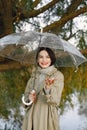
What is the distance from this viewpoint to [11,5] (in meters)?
3.95

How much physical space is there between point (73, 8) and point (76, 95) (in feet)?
4.11

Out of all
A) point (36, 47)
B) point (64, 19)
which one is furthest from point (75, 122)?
point (36, 47)

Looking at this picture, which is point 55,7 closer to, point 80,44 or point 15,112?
point 80,44

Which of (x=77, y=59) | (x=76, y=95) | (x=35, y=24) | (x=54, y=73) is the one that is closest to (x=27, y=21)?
(x=35, y=24)

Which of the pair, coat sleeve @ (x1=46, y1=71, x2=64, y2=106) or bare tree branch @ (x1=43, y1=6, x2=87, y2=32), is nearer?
coat sleeve @ (x1=46, y1=71, x2=64, y2=106)

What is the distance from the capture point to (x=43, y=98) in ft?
8.83

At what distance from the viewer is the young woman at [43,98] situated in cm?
264

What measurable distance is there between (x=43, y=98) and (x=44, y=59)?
26 centimetres

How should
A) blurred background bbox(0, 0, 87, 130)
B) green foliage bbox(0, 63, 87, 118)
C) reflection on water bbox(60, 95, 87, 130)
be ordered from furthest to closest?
reflection on water bbox(60, 95, 87, 130)
green foliage bbox(0, 63, 87, 118)
blurred background bbox(0, 0, 87, 130)

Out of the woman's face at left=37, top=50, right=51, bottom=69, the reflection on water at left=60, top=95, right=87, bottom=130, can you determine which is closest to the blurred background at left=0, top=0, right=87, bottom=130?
the woman's face at left=37, top=50, right=51, bottom=69

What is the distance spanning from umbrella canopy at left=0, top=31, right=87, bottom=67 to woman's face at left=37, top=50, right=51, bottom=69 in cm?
6

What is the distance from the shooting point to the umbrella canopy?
2.81m

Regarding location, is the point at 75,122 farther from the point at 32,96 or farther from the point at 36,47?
the point at 32,96

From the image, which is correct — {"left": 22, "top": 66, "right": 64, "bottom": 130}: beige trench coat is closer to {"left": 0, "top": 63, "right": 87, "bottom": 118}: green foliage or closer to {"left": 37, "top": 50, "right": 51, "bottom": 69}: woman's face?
{"left": 37, "top": 50, "right": 51, "bottom": 69}: woman's face
